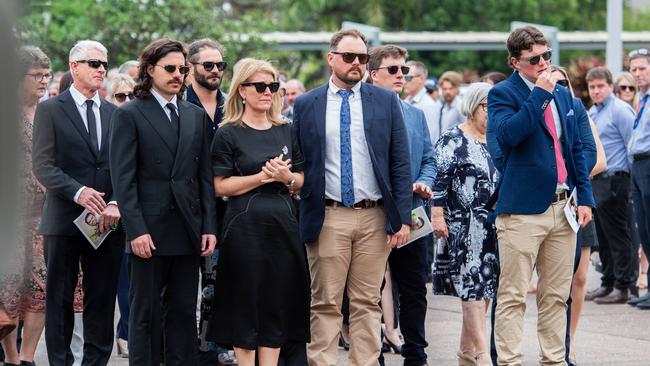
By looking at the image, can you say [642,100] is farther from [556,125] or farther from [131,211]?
[131,211]

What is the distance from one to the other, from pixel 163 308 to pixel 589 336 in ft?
14.6

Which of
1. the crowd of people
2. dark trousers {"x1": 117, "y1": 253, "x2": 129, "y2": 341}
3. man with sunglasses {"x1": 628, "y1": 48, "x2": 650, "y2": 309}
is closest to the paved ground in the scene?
dark trousers {"x1": 117, "y1": 253, "x2": 129, "y2": 341}

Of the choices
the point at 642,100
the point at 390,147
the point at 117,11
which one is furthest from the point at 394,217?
the point at 117,11

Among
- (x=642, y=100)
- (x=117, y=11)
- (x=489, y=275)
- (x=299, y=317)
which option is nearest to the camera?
(x=299, y=317)

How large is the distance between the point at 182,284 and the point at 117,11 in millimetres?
11888

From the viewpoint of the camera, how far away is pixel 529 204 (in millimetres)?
6242

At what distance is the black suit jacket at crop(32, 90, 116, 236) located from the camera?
6.41m

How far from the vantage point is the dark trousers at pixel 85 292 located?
652 cm

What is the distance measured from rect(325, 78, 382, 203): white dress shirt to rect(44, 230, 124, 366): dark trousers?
1424mm

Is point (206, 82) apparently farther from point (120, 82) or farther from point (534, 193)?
point (534, 193)

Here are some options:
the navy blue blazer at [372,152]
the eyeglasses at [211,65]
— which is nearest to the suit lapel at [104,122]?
the eyeglasses at [211,65]

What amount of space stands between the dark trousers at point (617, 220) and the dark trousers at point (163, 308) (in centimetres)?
643

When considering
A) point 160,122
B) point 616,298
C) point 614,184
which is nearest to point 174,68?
point 160,122

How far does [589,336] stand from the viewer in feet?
30.1
